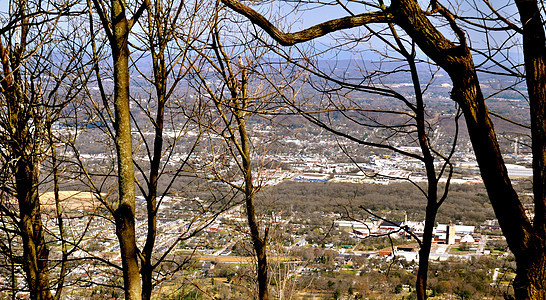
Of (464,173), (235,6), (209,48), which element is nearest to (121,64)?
(235,6)

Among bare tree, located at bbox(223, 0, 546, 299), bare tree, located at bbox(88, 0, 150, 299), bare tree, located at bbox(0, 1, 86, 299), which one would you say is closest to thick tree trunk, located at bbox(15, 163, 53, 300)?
bare tree, located at bbox(0, 1, 86, 299)

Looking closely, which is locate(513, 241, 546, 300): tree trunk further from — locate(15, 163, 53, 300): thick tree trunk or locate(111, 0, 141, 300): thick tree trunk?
locate(15, 163, 53, 300): thick tree trunk

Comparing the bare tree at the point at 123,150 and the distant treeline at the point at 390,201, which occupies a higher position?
the bare tree at the point at 123,150

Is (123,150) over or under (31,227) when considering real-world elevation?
over

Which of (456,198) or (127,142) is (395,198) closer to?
(456,198)

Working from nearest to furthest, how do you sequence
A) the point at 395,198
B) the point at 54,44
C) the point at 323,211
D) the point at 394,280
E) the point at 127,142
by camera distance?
the point at 127,142 < the point at 54,44 < the point at 394,280 < the point at 323,211 < the point at 395,198

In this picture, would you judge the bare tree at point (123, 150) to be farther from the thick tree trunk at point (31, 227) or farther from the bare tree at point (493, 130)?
the thick tree trunk at point (31, 227)

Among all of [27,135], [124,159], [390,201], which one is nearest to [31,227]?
[27,135]

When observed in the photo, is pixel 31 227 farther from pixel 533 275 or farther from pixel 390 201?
pixel 390 201

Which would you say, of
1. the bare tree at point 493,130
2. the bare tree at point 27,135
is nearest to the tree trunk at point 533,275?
the bare tree at point 493,130

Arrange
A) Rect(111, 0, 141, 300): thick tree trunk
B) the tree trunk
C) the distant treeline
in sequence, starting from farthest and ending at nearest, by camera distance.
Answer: the distant treeline
Rect(111, 0, 141, 300): thick tree trunk
the tree trunk

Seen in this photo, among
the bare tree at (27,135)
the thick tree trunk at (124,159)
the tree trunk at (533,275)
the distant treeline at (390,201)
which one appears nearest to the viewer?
the tree trunk at (533,275)
